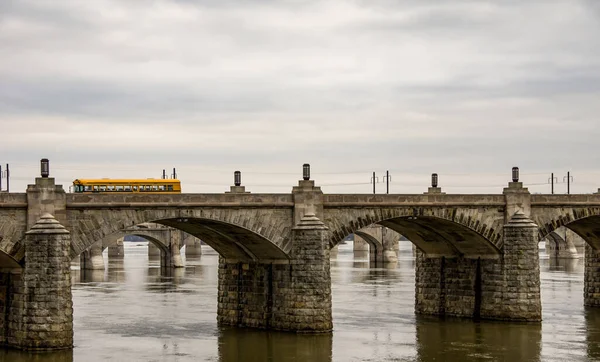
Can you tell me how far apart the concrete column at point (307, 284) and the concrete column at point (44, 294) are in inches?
539

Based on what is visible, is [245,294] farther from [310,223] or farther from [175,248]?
[175,248]

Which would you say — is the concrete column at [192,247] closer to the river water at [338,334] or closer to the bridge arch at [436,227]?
the river water at [338,334]

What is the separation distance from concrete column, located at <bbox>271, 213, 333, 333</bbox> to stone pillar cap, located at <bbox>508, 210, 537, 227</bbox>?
590 inches

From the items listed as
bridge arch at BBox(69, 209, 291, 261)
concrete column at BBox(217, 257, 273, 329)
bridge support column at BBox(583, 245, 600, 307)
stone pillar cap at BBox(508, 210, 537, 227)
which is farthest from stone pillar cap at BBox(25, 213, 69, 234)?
bridge support column at BBox(583, 245, 600, 307)

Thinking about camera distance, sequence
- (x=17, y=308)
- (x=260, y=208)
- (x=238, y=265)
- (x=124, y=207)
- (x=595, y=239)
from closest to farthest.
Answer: (x=17, y=308), (x=124, y=207), (x=260, y=208), (x=238, y=265), (x=595, y=239)

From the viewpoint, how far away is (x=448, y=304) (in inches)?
2916

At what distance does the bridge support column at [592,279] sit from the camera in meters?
81.4

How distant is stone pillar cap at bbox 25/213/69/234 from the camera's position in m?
54.7

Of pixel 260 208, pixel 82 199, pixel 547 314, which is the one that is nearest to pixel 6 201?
pixel 82 199

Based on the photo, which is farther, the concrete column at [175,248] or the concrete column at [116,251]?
the concrete column at [116,251]

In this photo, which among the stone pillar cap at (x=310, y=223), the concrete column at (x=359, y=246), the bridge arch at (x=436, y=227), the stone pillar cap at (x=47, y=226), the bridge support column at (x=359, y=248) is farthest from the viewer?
the concrete column at (x=359, y=246)

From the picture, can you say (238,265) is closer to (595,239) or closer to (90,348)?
(90,348)

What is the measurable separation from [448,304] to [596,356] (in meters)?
17.2

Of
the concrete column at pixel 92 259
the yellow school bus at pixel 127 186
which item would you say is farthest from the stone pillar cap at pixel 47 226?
the concrete column at pixel 92 259
